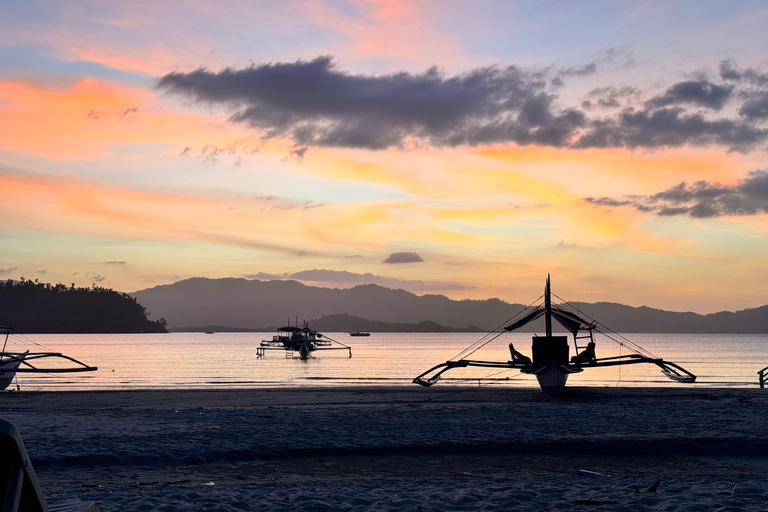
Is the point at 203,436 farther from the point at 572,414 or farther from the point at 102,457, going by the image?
the point at 572,414

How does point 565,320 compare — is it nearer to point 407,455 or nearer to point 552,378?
point 552,378

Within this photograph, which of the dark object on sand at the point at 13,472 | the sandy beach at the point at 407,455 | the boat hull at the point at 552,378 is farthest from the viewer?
the boat hull at the point at 552,378

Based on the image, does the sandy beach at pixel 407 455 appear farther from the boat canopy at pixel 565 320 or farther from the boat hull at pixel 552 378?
the boat canopy at pixel 565 320

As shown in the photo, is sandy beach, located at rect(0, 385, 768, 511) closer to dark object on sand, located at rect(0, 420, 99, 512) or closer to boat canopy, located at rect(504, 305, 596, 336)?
boat canopy, located at rect(504, 305, 596, 336)

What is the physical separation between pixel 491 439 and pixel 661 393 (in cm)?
1920

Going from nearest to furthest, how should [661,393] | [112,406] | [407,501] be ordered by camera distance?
[407,501] < [112,406] < [661,393]

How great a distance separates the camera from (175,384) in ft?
162

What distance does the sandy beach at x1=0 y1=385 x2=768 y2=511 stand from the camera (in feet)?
35.7

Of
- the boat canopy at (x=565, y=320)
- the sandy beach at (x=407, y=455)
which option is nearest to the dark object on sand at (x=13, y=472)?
the sandy beach at (x=407, y=455)

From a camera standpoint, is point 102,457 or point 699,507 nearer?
point 699,507

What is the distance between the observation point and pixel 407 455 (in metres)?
15.9

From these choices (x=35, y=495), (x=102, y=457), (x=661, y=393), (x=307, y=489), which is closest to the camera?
(x=35, y=495)

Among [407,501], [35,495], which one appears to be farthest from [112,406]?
[35,495]

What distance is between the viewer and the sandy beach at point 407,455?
10875 millimetres
